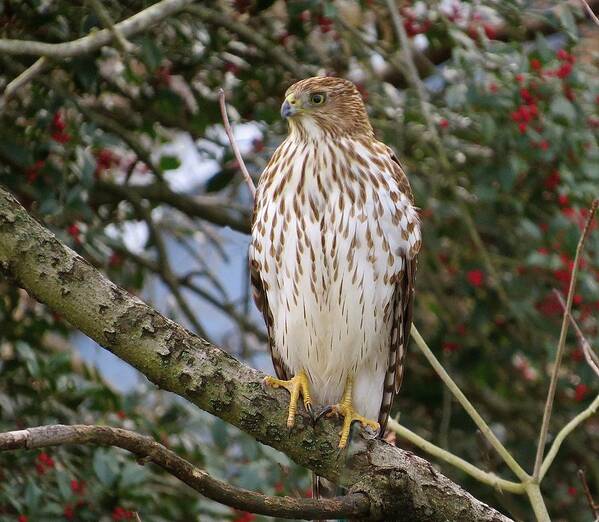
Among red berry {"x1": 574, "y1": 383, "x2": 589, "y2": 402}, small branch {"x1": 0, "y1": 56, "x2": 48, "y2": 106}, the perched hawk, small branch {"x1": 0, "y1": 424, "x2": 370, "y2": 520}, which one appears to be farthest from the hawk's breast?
red berry {"x1": 574, "y1": 383, "x2": 589, "y2": 402}

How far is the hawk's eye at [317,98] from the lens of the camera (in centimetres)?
375

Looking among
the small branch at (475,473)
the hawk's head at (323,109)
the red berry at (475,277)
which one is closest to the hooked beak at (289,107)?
the hawk's head at (323,109)

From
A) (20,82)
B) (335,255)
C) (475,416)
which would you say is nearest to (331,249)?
(335,255)

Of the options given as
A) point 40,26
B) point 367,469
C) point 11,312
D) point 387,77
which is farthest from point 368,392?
point 387,77

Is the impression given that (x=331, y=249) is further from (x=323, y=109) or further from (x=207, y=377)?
(x=207, y=377)

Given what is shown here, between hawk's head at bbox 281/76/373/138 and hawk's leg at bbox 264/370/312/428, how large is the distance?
2.86 ft

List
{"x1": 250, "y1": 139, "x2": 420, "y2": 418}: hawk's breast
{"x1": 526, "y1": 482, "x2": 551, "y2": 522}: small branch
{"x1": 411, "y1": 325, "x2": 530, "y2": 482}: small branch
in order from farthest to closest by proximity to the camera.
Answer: {"x1": 250, "y1": 139, "x2": 420, "y2": 418}: hawk's breast
{"x1": 411, "y1": 325, "x2": 530, "y2": 482}: small branch
{"x1": 526, "y1": 482, "x2": 551, "y2": 522}: small branch

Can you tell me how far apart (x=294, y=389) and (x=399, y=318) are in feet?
2.28

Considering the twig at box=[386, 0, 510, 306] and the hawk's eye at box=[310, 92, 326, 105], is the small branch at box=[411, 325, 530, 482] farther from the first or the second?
the twig at box=[386, 0, 510, 306]

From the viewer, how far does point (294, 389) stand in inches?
124

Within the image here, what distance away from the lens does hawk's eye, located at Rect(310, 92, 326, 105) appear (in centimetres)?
375

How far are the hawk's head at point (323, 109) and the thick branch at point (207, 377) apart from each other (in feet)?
3.97

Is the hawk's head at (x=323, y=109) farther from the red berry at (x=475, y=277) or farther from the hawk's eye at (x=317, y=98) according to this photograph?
the red berry at (x=475, y=277)

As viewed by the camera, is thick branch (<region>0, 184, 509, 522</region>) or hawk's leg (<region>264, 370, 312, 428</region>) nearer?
thick branch (<region>0, 184, 509, 522</region>)
